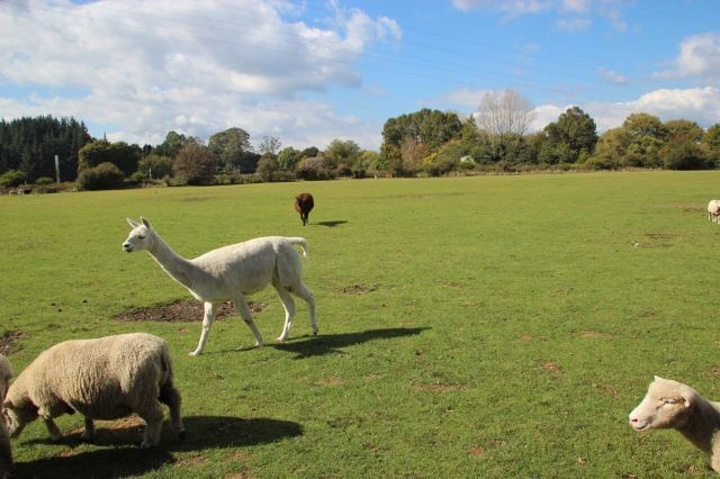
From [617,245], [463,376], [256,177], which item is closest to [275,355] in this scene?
[463,376]

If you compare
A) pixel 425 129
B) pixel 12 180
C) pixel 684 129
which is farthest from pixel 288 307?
pixel 425 129

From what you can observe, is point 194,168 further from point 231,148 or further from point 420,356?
point 420,356

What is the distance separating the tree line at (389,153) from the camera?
265 feet

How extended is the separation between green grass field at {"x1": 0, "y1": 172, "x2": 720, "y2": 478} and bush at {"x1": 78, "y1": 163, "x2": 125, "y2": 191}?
57433 mm

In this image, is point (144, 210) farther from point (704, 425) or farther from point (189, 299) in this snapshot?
point (704, 425)

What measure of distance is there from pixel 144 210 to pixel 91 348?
107 feet

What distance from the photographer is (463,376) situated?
717cm

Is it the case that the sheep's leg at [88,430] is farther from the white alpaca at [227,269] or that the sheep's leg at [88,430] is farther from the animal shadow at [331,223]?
the animal shadow at [331,223]

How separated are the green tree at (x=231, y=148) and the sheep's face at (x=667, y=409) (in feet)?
430

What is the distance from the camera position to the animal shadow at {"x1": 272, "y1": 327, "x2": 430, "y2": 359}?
836cm

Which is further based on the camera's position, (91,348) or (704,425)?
(91,348)

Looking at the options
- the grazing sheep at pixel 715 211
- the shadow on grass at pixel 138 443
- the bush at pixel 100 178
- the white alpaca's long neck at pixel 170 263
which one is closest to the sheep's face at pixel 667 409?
the shadow on grass at pixel 138 443

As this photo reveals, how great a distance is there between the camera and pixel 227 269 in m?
8.31

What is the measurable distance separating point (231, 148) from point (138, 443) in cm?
13712
